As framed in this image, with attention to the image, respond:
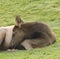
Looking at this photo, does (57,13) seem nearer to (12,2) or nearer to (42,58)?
(12,2)

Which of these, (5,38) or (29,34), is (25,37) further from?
(5,38)

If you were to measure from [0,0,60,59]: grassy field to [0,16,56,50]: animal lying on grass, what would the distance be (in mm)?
261

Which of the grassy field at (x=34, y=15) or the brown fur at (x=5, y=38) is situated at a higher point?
the brown fur at (x=5, y=38)

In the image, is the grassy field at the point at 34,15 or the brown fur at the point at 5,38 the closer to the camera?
the grassy field at the point at 34,15

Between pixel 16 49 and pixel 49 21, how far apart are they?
5286 mm

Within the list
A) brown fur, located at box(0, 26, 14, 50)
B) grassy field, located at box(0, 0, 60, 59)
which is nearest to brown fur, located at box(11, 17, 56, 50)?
brown fur, located at box(0, 26, 14, 50)

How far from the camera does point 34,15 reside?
17.5 metres

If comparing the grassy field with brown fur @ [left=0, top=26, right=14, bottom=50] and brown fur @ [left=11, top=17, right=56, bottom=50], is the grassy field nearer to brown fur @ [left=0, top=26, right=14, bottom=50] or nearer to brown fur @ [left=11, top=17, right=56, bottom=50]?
brown fur @ [left=11, top=17, right=56, bottom=50]

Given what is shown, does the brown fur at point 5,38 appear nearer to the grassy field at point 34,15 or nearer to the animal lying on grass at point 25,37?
the animal lying on grass at point 25,37

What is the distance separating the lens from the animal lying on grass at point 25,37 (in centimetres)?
1034

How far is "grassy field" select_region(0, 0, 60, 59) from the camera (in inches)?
376

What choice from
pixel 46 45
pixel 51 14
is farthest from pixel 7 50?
pixel 51 14

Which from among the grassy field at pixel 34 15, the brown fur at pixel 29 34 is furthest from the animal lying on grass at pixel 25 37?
the grassy field at pixel 34 15

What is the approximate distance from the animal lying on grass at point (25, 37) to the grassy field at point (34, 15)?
0.86ft
